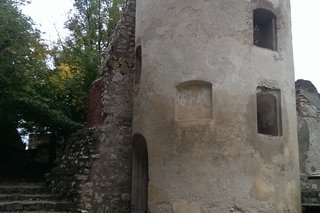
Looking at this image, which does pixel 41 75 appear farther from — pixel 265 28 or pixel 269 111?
pixel 269 111

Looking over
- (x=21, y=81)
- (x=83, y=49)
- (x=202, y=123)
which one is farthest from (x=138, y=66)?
(x=83, y=49)

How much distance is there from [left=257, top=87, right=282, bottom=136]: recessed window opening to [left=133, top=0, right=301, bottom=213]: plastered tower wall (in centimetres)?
5

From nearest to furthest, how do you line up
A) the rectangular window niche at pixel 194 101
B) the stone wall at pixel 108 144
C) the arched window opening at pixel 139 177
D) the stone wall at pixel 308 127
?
the rectangular window niche at pixel 194 101 < the stone wall at pixel 108 144 < the arched window opening at pixel 139 177 < the stone wall at pixel 308 127

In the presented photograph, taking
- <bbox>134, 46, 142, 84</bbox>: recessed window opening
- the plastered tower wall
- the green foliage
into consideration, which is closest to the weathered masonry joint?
the plastered tower wall

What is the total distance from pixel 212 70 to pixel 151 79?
163cm

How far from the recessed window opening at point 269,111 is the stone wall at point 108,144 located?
A: 11.8ft

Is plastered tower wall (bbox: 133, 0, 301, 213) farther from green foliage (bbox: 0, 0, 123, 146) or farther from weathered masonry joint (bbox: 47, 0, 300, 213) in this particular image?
green foliage (bbox: 0, 0, 123, 146)

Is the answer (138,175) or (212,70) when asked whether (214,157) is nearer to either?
(212,70)

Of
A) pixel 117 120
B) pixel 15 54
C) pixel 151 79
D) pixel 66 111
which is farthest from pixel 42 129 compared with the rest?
pixel 151 79

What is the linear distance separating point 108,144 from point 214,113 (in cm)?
336

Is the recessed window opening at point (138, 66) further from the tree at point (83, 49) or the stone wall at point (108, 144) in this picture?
the tree at point (83, 49)

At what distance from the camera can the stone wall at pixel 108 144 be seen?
10.6 meters

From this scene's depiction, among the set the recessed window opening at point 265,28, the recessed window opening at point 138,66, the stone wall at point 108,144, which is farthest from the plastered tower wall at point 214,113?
the stone wall at point 108,144

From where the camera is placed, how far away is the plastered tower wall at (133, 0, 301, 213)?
8906 mm
